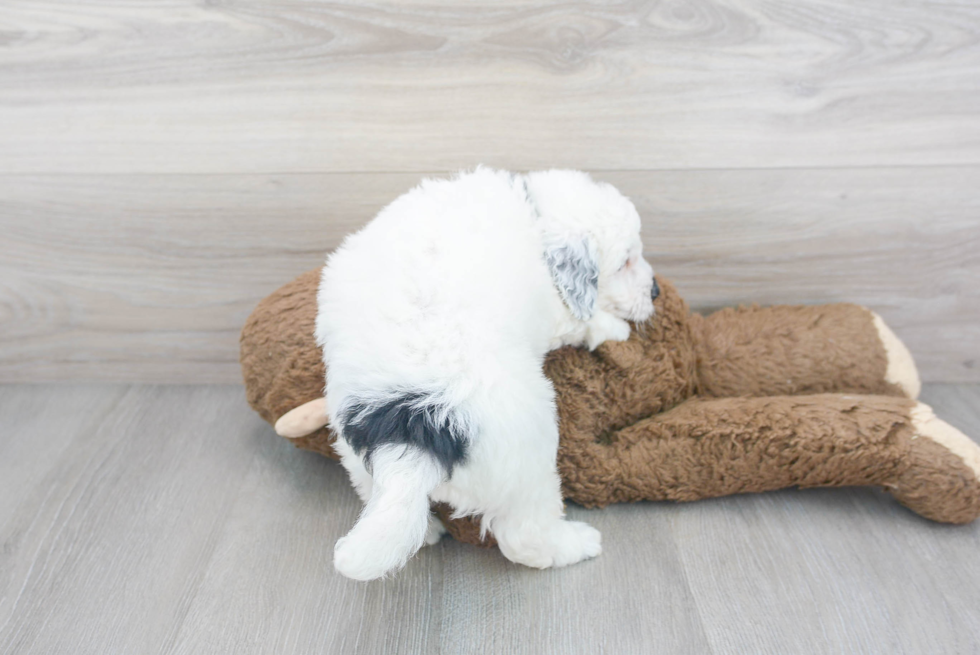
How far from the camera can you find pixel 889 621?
3.36 ft

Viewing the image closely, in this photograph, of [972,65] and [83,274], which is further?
[83,274]

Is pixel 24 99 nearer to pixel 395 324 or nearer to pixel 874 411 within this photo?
pixel 395 324

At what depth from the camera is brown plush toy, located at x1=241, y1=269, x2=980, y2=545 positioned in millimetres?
1166

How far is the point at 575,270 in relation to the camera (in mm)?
1044

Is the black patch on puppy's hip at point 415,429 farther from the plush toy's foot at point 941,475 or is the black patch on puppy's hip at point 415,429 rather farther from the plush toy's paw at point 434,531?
the plush toy's foot at point 941,475

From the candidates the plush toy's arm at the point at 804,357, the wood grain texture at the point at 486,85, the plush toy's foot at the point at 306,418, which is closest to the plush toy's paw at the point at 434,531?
the plush toy's foot at the point at 306,418

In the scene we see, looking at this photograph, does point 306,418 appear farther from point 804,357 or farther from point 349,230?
point 804,357

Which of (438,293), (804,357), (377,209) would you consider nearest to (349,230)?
(377,209)

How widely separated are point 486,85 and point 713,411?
2.51ft

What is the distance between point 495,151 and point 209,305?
2.45 feet

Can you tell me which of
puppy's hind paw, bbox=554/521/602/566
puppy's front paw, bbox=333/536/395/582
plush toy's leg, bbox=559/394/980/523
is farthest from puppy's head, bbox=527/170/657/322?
puppy's front paw, bbox=333/536/395/582

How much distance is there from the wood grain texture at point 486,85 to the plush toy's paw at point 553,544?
0.73 m

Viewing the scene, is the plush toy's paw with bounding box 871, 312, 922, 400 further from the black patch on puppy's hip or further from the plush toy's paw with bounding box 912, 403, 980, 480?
the black patch on puppy's hip

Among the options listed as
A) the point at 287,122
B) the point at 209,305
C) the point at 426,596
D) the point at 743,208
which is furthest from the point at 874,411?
the point at 209,305
